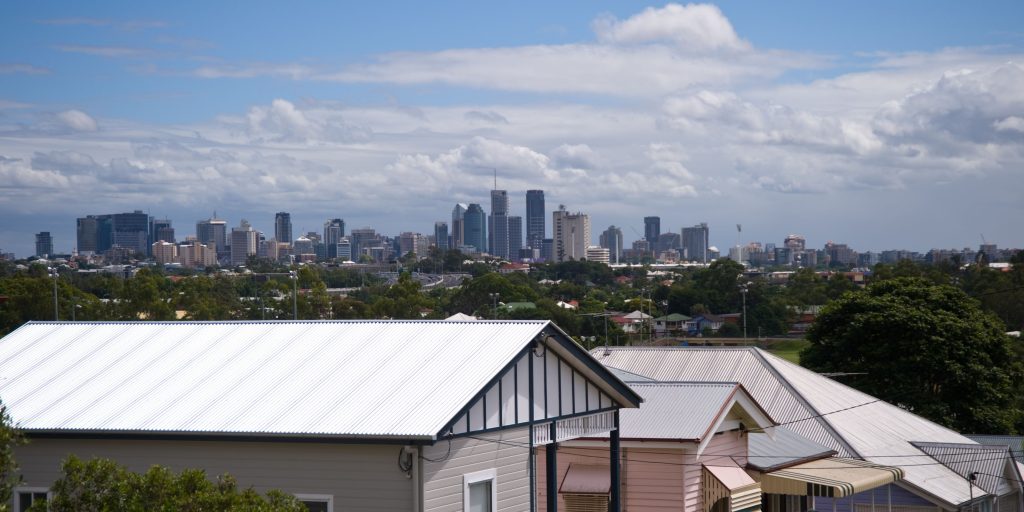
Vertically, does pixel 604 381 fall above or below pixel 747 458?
above

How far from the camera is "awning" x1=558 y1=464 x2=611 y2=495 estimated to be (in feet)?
73.2

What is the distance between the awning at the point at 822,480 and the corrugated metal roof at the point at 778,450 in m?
0.17

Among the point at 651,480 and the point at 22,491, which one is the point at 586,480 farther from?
the point at 22,491

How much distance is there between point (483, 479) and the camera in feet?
58.0

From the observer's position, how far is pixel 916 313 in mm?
52312

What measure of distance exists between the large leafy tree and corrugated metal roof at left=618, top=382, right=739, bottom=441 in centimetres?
2975

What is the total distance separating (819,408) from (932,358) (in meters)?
19.4

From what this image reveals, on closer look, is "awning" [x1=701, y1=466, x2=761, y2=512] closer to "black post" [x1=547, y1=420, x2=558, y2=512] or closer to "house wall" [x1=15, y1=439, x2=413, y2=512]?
"black post" [x1=547, y1=420, x2=558, y2=512]

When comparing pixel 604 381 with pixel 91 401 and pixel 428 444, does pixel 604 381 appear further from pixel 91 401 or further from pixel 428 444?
pixel 91 401

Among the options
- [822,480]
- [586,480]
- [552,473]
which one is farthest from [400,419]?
[822,480]

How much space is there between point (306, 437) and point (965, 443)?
24.3 meters

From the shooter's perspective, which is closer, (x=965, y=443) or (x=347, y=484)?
(x=347, y=484)

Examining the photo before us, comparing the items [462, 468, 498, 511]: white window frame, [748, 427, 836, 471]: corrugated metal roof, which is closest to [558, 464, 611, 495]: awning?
[748, 427, 836, 471]: corrugated metal roof

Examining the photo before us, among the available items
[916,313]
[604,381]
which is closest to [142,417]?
[604,381]
